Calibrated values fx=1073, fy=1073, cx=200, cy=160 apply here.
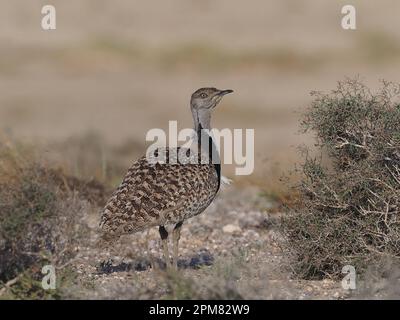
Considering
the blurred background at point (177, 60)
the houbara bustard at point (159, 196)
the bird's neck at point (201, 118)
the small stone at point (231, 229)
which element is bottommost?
the small stone at point (231, 229)

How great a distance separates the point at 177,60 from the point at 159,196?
17.5 metres

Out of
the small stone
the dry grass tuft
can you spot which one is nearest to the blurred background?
the small stone

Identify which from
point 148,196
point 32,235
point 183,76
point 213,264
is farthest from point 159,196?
point 183,76

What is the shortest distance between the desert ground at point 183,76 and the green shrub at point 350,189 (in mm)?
866

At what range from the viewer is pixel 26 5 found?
28219 millimetres

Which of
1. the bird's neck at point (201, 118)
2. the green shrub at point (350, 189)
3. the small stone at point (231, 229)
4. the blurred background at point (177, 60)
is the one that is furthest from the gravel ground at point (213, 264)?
the blurred background at point (177, 60)

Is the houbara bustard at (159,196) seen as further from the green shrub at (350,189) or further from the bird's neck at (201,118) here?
the green shrub at (350,189)

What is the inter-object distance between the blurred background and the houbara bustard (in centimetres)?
840

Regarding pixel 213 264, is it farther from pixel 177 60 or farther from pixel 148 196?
pixel 177 60

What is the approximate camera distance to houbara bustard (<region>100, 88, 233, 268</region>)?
730cm

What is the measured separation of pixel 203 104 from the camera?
335 inches

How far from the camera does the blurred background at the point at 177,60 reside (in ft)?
66.2

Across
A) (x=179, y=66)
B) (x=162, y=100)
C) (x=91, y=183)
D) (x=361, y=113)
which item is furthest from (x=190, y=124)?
(x=361, y=113)

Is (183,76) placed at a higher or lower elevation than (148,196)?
higher
